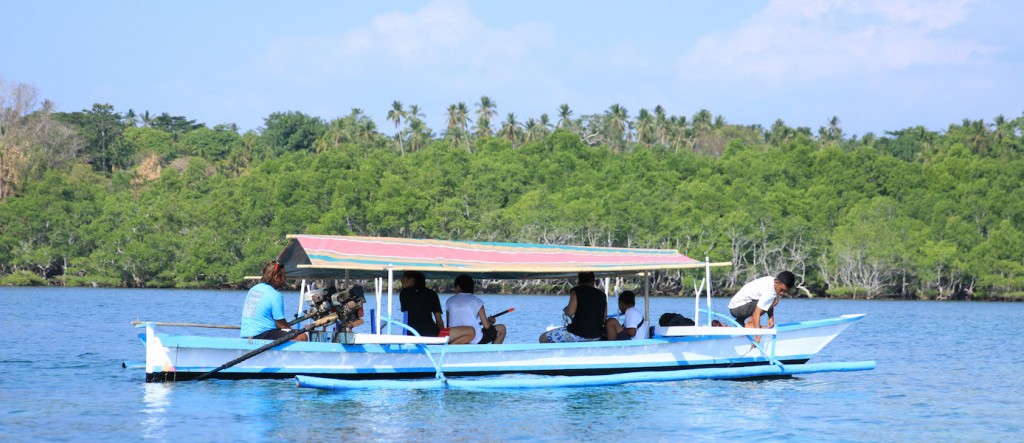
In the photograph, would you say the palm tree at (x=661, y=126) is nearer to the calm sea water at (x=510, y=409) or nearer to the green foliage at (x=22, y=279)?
the green foliage at (x=22, y=279)

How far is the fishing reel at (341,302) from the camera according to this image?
15.8 metres

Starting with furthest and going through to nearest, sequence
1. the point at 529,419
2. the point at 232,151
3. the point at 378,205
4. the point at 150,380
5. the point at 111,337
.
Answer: the point at 232,151
the point at 378,205
the point at 111,337
the point at 150,380
the point at 529,419

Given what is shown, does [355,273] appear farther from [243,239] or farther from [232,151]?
[232,151]

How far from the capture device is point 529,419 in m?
14.6

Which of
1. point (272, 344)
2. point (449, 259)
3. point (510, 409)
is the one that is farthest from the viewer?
point (449, 259)

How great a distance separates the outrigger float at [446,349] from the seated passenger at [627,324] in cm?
31

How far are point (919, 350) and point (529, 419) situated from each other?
57.8ft

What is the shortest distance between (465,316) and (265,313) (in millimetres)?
2715

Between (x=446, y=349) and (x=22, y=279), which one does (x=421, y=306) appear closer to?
(x=446, y=349)

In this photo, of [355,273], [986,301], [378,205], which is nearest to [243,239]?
[378,205]

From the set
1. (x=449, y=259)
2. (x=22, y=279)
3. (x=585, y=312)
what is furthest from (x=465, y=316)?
(x=22, y=279)

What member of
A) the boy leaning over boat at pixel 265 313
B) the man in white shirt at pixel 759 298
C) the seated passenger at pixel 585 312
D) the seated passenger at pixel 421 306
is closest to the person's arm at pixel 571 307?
the seated passenger at pixel 585 312

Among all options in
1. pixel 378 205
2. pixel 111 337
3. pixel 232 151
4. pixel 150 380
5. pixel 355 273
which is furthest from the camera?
pixel 232 151

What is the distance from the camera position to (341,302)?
15.8 m
